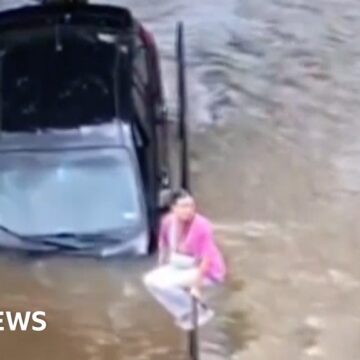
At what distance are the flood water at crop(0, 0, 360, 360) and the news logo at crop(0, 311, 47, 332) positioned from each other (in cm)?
5

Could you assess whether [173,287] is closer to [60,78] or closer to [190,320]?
[190,320]

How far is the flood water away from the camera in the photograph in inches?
316

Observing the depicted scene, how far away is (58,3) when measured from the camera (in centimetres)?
1010

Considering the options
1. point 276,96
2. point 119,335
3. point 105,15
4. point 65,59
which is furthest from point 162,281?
point 276,96

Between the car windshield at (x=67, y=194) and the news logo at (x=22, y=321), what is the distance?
0.50 m

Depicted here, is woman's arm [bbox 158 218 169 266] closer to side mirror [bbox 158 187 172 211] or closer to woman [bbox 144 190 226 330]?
woman [bbox 144 190 226 330]

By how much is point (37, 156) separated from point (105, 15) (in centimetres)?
177

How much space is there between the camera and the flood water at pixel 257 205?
8031 millimetres

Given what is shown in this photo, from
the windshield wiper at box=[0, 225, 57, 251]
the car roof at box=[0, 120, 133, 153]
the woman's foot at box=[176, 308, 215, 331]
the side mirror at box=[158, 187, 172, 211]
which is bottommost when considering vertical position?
the woman's foot at box=[176, 308, 215, 331]

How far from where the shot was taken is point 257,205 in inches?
393

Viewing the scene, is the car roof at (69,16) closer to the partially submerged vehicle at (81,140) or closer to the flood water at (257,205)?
the partially submerged vehicle at (81,140)

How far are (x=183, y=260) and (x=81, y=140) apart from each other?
53.7 inches

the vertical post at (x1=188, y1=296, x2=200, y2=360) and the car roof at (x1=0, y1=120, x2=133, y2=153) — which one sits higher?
the car roof at (x1=0, y1=120, x2=133, y2=153)

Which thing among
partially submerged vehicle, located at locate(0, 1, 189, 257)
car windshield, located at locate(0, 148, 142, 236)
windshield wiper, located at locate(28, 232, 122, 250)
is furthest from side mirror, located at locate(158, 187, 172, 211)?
windshield wiper, located at locate(28, 232, 122, 250)
